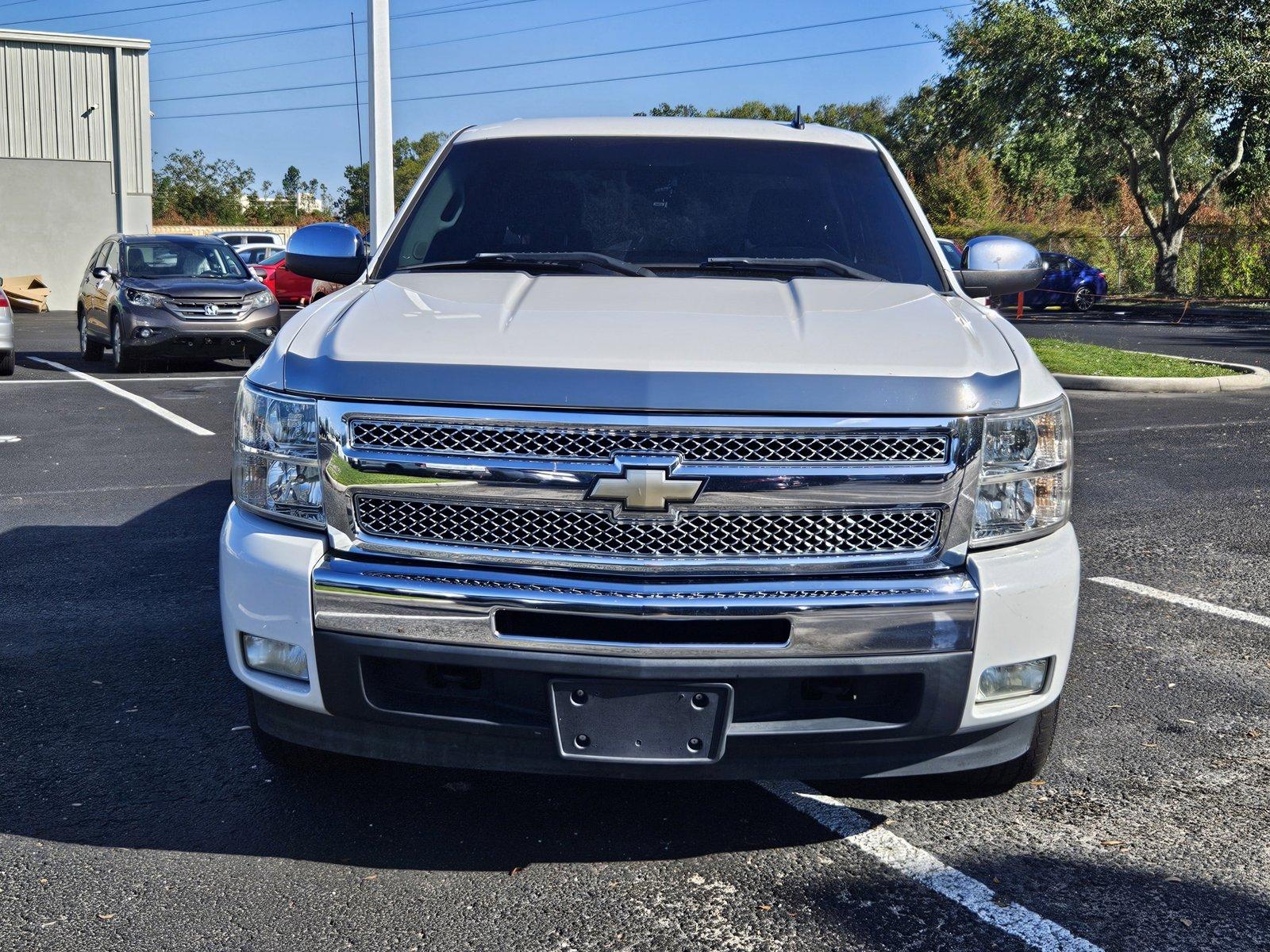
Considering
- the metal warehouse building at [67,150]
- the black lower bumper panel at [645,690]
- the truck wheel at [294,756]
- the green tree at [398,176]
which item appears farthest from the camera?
the green tree at [398,176]

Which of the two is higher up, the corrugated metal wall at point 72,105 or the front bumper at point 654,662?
the corrugated metal wall at point 72,105

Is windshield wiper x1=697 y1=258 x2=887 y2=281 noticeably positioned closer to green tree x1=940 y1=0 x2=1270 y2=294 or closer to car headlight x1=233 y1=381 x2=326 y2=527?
car headlight x1=233 y1=381 x2=326 y2=527

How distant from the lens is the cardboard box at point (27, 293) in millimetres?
29875

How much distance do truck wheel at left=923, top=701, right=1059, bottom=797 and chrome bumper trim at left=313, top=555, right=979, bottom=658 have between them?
62cm

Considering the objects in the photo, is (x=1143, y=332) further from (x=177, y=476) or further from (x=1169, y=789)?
(x=1169, y=789)

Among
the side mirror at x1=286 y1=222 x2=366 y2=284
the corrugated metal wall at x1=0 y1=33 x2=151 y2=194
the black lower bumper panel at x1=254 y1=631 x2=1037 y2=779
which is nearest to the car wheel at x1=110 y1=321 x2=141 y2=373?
the side mirror at x1=286 y1=222 x2=366 y2=284

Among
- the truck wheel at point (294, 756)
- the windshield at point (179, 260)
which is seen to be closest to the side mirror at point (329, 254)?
the truck wheel at point (294, 756)

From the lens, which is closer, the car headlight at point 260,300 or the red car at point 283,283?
the car headlight at point 260,300

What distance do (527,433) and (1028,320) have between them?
92.0ft

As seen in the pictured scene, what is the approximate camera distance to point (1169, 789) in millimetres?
3695

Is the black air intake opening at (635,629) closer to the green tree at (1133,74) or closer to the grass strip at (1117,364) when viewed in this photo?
the grass strip at (1117,364)

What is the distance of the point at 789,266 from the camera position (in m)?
4.02

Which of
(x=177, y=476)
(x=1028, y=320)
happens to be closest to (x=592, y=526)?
(x=177, y=476)

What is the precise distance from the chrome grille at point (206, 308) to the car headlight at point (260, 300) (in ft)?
0.45
